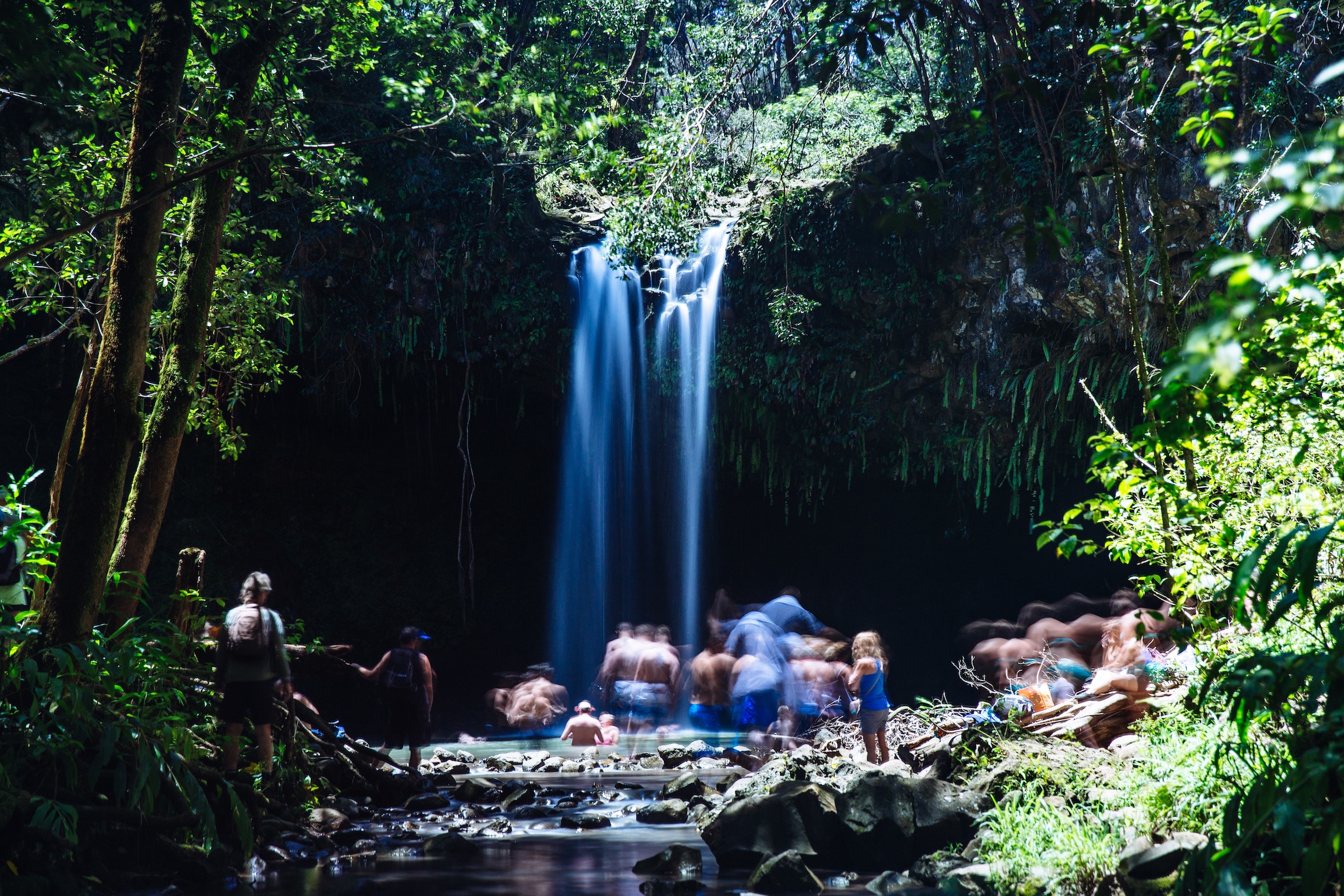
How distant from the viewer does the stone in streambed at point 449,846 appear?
6.24 metres

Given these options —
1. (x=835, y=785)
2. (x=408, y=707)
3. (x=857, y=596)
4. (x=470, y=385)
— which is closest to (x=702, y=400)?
(x=470, y=385)

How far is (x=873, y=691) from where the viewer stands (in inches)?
319

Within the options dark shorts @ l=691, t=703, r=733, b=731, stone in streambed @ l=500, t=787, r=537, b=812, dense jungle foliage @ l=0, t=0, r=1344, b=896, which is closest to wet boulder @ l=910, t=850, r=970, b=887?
dense jungle foliage @ l=0, t=0, r=1344, b=896

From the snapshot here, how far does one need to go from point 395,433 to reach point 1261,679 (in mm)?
15328

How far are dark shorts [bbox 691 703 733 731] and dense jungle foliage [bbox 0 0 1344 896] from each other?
3983 millimetres

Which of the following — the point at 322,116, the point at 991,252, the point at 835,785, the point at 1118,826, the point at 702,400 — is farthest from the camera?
the point at 702,400

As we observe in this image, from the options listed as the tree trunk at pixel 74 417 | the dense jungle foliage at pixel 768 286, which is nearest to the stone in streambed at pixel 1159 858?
the dense jungle foliage at pixel 768 286

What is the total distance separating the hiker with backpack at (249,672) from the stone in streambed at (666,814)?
115 inches

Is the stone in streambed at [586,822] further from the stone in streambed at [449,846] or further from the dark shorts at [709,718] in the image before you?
the dark shorts at [709,718]

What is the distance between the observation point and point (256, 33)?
660 cm

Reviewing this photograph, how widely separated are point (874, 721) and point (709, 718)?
5.14 metres

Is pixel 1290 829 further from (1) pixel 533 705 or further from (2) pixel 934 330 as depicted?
(1) pixel 533 705

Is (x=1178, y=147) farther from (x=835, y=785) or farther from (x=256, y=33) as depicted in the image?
(x=256, y=33)

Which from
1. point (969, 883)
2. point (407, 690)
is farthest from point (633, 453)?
point (969, 883)
